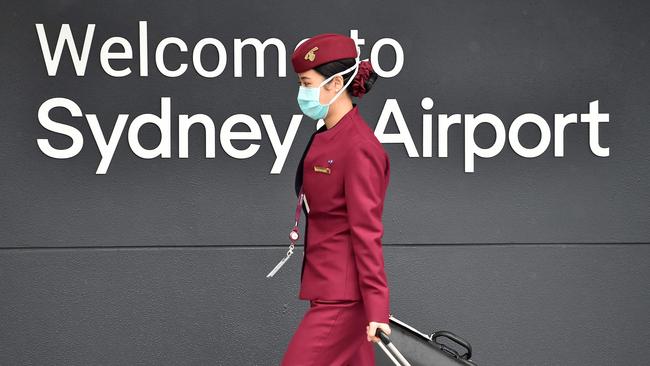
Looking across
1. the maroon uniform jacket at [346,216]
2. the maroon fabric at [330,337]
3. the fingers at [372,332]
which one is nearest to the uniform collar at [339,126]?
the maroon uniform jacket at [346,216]

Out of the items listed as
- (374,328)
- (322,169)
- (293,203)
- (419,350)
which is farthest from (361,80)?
(293,203)

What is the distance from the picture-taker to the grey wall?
5453mm

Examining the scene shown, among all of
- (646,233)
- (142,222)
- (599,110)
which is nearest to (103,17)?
(142,222)

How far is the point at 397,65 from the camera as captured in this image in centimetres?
554

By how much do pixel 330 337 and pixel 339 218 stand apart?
1.49 ft

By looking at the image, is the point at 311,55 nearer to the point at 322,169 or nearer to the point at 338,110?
the point at 338,110

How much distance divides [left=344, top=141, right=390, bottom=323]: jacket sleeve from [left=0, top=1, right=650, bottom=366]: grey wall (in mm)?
1970

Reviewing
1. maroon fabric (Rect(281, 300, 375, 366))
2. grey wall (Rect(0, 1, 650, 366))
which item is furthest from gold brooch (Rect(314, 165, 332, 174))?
grey wall (Rect(0, 1, 650, 366))

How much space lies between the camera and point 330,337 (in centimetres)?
361

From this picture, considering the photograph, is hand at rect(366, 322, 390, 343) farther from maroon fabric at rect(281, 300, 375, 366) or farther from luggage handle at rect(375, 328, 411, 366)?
maroon fabric at rect(281, 300, 375, 366)

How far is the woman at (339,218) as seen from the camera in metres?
3.55

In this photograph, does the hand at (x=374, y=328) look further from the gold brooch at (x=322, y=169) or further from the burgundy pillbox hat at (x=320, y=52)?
the burgundy pillbox hat at (x=320, y=52)

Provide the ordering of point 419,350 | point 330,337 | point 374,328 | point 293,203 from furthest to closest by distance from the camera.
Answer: point 293,203 < point 419,350 < point 330,337 < point 374,328

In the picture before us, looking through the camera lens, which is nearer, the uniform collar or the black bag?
the uniform collar
